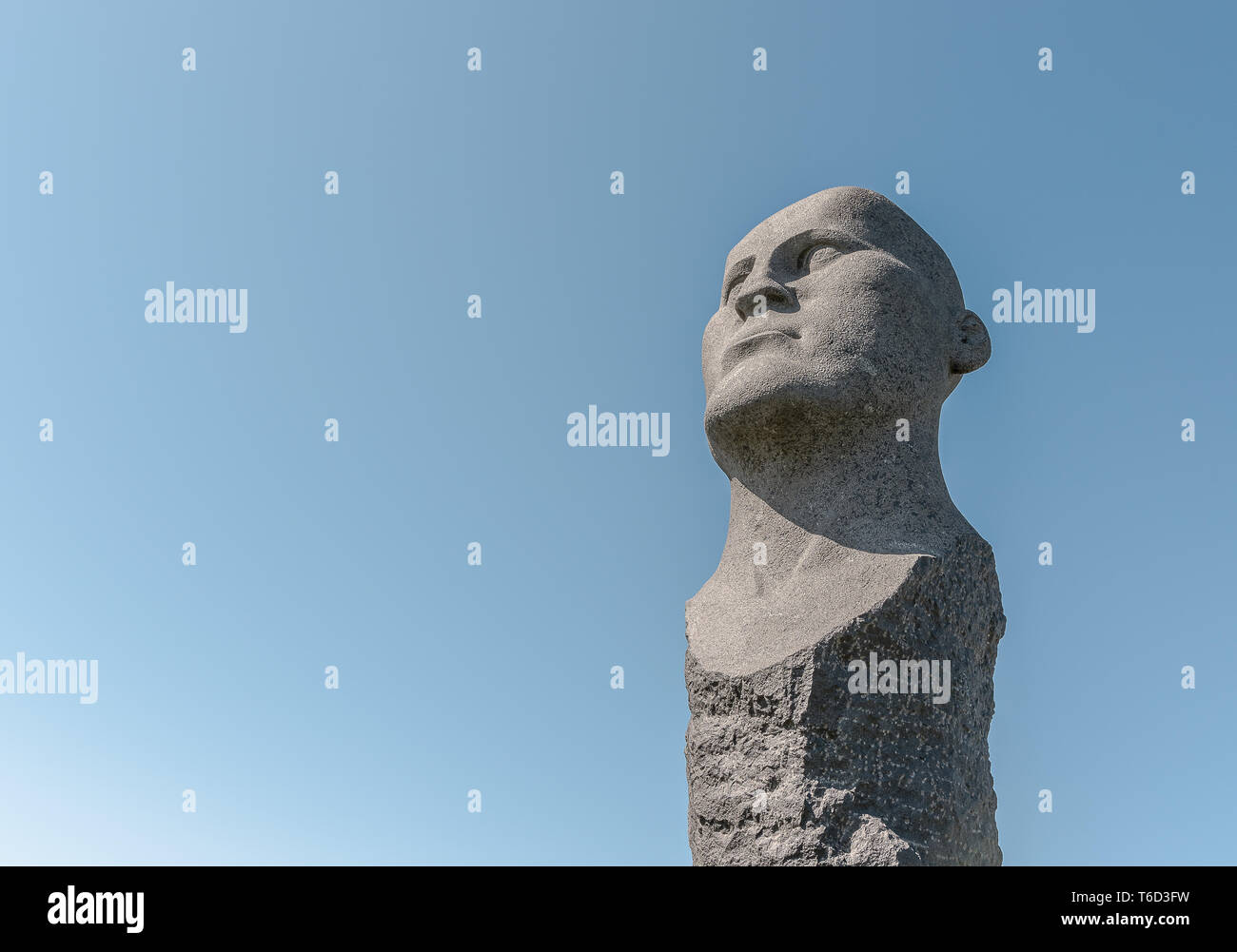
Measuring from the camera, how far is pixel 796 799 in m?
5.62

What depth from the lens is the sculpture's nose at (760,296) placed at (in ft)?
21.9

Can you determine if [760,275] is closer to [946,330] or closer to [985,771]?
[946,330]

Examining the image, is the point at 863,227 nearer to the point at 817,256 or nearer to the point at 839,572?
the point at 817,256

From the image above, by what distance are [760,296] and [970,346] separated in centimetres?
115

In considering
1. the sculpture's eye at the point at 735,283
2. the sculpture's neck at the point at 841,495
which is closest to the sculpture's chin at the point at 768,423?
the sculpture's neck at the point at 841,495

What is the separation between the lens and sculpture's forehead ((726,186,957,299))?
22.2 feet

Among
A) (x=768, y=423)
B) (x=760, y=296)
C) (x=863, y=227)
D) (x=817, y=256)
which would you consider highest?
(x=863, y=227)

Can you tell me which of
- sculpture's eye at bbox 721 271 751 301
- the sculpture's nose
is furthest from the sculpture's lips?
sculpture's eye at bbox 721 271 751 301

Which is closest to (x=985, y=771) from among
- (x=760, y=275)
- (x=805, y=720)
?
(x=805, y=720)

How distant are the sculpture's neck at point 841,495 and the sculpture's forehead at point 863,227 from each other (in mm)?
856

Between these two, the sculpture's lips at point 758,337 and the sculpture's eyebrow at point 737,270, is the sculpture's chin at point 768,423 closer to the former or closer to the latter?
the sculpture's lips at point 758,337

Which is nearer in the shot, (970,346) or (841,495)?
(841,495)

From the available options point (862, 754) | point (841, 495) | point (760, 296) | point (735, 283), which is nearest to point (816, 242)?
point (760, 296)

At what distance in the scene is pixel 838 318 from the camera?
6438mm
